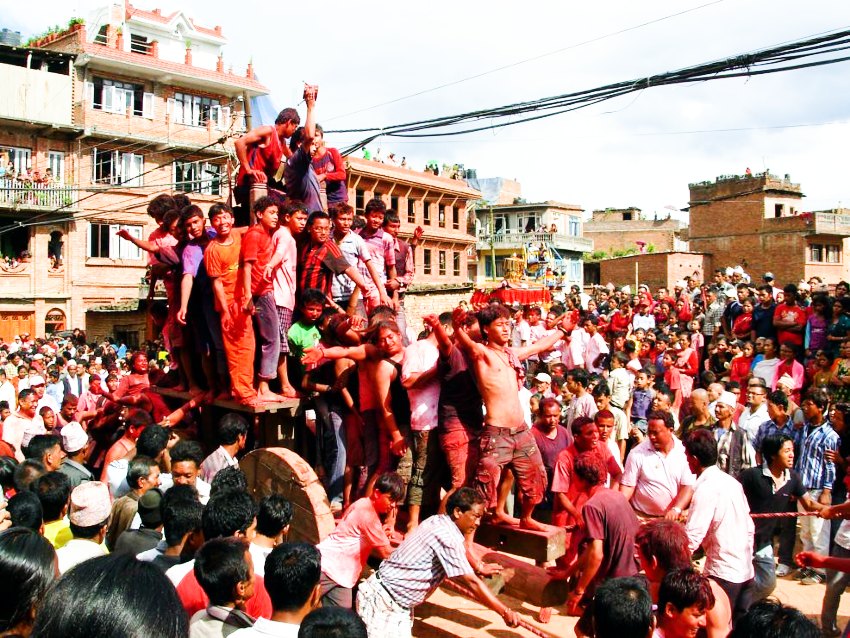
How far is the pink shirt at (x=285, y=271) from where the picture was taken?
724 centimetres

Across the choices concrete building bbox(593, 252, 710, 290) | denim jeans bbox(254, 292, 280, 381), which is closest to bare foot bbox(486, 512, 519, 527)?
denim jeans bbox(254, 292, 280, 381)

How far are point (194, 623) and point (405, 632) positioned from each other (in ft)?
5.66

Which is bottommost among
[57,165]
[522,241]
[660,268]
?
[660,268]

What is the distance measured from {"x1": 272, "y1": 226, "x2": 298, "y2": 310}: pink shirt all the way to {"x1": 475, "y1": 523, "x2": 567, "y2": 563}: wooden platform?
9.12ft

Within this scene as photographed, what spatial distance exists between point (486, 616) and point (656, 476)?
1965mm

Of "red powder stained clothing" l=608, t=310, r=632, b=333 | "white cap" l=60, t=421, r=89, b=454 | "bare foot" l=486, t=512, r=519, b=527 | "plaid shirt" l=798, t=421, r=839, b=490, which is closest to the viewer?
"bare foot" l=486, t=512, r=519, b=527

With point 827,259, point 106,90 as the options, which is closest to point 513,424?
point 106,90

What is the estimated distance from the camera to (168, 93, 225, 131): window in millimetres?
34719

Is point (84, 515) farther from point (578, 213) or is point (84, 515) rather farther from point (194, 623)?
point (578, 213)

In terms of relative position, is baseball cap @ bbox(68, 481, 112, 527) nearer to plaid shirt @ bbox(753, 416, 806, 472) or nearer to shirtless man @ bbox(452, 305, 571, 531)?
shirtless man @ bbox(452, 305, 571, 531)

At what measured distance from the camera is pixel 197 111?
35.5 meters

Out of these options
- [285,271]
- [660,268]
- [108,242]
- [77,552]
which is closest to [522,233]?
[660,268]

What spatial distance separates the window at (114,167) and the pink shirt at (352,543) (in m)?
29.9

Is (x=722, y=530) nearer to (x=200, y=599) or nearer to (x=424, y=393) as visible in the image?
(x=424, y=393)
